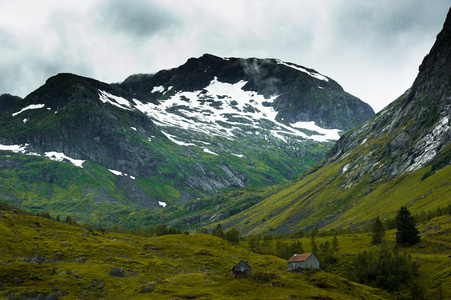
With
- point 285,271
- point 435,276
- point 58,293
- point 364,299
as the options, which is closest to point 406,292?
point 435,276

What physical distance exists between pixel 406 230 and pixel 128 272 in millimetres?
95223

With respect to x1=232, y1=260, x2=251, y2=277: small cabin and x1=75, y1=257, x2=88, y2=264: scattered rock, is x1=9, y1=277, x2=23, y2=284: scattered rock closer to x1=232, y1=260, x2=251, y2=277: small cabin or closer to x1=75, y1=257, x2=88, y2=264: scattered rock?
x1=75, y1=257, x2=88, y2=264: scattered rock

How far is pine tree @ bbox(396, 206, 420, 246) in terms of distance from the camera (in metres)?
127

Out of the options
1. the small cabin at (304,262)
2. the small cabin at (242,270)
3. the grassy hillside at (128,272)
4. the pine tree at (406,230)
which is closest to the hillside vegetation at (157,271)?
the grassy hillside at (128,272)

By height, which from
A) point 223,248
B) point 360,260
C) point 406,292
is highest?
point 223,248

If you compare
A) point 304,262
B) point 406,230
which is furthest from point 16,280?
point 406,230

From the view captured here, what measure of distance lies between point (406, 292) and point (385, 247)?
33.1 m

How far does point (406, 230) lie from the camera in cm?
12875

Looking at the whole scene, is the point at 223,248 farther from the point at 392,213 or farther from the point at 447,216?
the point at 392,213

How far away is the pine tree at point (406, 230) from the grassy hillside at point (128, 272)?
38.0 metres

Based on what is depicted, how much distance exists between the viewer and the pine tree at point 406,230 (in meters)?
127

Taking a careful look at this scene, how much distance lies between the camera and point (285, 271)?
109125 mm

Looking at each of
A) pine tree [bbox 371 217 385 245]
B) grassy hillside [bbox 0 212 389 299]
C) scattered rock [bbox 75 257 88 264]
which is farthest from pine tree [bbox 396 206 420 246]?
scattered rock [bbox 75 257 88 264]

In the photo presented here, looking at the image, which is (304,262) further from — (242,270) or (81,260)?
(81,260)
